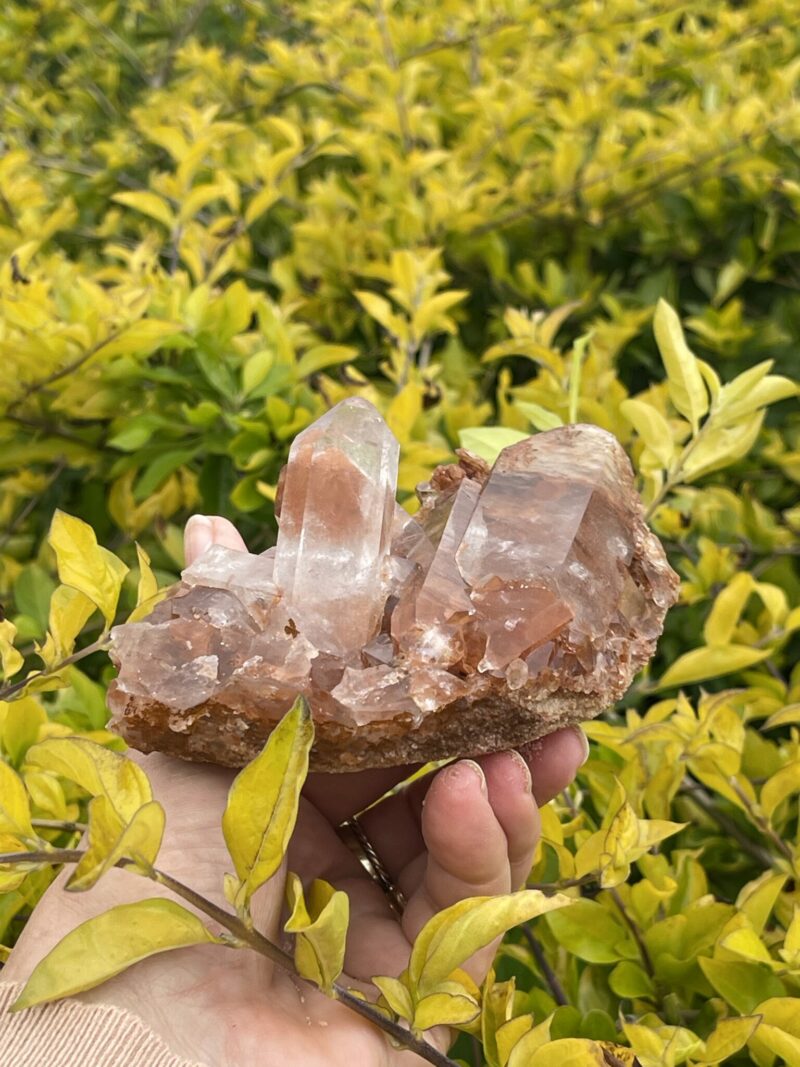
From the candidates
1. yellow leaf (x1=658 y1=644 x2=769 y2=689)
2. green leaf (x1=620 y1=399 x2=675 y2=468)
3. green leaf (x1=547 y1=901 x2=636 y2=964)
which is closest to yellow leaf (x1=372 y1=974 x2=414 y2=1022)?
green leaf (x1=547 y1=901 x2=636 y2=964)

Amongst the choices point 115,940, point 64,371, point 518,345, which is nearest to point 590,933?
point 115,940

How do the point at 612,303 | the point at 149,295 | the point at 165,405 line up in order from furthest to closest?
the point at 612,303, the point at 165,405, the point at 149,295

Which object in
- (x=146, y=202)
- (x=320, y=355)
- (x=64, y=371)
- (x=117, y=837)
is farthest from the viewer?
(x=146, y=202)

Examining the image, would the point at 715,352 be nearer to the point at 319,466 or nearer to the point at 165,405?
the point at 165,405

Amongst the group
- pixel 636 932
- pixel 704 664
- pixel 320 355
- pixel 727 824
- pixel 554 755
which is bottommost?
pixel 727 824

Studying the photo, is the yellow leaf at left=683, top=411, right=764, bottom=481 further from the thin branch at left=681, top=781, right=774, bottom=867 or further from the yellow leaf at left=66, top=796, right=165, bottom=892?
the yellow leaf at left=66, top=796, right=165, bottom=892

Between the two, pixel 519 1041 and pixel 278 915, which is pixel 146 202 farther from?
pixel 519 1041

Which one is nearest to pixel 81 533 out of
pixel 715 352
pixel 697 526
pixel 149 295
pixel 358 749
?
pixel 358 749
